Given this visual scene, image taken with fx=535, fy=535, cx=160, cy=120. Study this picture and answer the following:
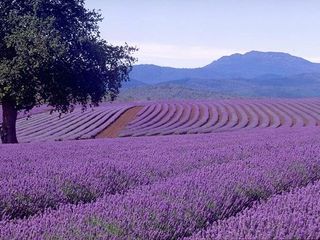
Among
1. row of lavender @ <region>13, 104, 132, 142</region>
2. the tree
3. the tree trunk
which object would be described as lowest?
row of lavender @ <region>13, 104, 132, 142</region>

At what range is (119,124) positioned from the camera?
95.5 feet

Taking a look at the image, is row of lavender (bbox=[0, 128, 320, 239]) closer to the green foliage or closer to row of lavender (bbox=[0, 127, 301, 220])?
row of lavender (bbox=[0, 127, 301, 220])

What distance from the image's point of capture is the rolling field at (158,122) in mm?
24484

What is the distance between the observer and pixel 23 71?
49.4ft

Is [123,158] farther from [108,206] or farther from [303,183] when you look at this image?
[108,206]

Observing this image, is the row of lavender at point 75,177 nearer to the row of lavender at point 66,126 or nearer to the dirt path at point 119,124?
the row of lavender at point 66,126

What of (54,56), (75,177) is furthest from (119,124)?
(75,177)

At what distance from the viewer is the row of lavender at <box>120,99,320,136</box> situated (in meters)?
25.0

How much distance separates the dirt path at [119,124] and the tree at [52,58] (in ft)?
23.4

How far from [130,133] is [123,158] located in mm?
17632

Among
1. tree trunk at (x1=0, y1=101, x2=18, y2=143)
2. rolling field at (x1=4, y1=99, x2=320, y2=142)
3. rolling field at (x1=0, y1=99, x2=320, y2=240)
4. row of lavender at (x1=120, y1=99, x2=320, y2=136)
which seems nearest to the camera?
rolling field at (x1=0, y1=99, x2=320, y2=240)

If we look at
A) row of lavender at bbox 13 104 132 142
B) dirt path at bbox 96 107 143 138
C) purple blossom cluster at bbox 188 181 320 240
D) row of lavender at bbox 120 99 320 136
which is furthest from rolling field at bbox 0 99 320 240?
row of lavender at bbox 120 99 320 136

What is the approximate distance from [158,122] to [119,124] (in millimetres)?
2166

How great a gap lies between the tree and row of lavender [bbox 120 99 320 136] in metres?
6.63
